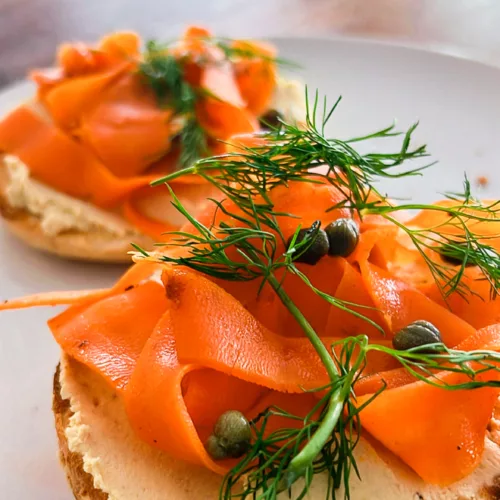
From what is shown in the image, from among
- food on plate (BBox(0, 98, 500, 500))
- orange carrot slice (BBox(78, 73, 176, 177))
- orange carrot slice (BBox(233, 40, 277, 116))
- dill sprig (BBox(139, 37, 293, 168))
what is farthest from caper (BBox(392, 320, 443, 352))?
orange carrot slice (BBox(233, 40, 277, 116))

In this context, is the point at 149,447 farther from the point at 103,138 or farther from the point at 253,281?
the point at 103,138

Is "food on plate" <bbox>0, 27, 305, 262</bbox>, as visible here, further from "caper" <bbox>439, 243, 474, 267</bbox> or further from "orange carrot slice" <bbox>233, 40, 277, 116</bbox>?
"caper" <bbox>439, 243, 474, 267</bbox>

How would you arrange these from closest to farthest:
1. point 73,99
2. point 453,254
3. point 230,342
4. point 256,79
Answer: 1. point 230,342
2. point 453,254
3. point 73,99
4. point 256,79

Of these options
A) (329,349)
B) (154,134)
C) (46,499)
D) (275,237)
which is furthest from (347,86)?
(46,499)

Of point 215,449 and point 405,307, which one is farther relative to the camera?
point 405,307

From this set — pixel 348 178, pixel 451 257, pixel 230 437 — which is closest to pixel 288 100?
pixel 348 178

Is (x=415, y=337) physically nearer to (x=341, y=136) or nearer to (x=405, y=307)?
(x=405, y=307)
